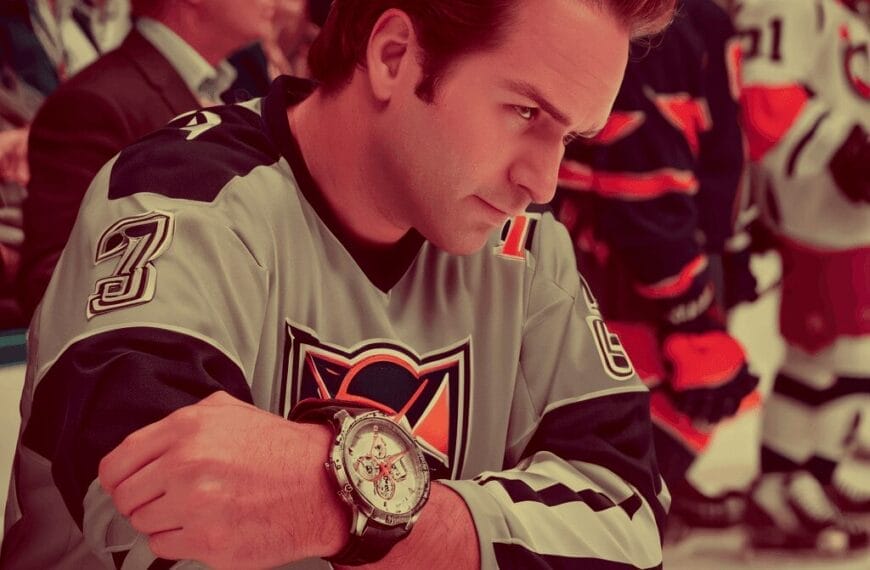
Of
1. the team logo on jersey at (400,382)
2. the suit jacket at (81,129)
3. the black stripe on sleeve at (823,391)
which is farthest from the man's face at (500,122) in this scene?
the black stripe on sleeve at (823,391)

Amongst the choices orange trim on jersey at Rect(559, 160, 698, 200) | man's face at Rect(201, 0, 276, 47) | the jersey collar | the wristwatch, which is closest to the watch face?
the wristwatch

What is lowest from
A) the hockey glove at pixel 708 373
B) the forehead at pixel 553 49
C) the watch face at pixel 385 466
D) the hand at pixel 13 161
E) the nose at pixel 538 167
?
the hockey glove at pixel 708 373

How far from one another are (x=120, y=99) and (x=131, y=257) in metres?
0.63

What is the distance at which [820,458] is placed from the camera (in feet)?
7.63

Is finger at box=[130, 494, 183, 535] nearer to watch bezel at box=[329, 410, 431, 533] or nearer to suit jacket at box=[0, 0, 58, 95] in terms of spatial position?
watch bezel at box=[329, 410, 431, 533]

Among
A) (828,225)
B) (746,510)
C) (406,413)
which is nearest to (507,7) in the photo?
(406,413)

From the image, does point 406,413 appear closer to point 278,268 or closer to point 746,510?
point 278,268

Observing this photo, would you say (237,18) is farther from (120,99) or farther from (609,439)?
(609,439)

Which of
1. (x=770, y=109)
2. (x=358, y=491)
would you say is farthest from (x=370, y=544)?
(x=770, y=109)

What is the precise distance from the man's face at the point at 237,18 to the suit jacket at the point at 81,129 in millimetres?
87

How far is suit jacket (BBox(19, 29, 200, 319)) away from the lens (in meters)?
1.40

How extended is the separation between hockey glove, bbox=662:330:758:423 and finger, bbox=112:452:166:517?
1251 mm

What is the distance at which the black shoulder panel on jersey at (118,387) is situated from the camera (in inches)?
29.7

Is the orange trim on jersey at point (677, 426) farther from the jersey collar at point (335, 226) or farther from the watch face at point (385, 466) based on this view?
the watch face at point (385, 466)
